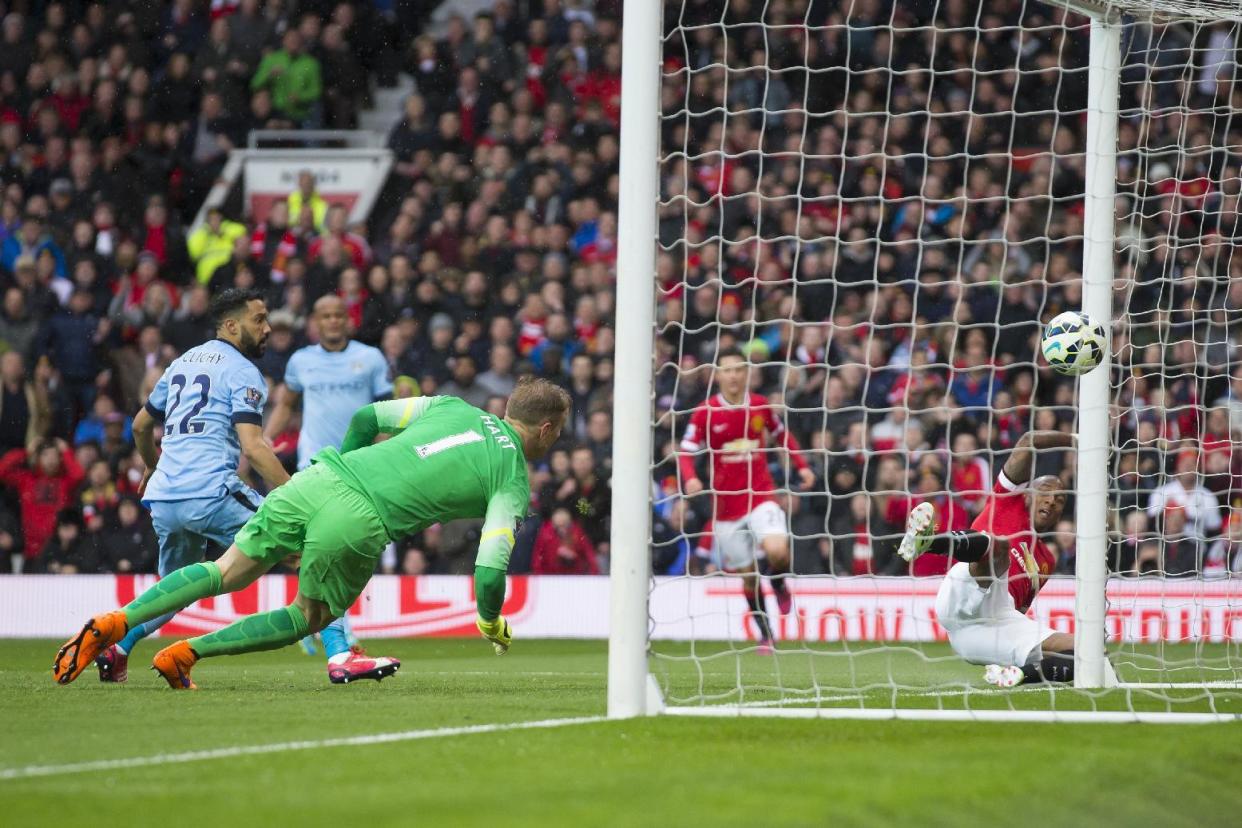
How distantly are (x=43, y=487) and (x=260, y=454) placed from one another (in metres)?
7.80

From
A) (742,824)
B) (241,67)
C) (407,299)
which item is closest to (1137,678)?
(742,824)

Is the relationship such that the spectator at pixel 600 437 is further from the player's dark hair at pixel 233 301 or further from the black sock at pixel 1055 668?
the black sock at pixel 1055 668

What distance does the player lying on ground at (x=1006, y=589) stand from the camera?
7.92 m

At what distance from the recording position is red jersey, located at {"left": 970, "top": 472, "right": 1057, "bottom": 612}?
7.99 m

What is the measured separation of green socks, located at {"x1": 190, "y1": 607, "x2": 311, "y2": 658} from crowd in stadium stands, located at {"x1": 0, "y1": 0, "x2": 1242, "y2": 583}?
21.7ft

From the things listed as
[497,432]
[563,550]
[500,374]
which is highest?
[500,374]

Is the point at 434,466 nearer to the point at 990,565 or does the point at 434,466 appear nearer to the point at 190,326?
the point at 990,565

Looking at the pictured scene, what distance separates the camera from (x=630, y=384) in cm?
586

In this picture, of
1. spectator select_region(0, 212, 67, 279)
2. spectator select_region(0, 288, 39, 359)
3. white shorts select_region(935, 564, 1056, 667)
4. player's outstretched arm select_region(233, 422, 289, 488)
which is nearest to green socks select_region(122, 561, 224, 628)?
player's outstretched arm select_region(233, 422, 289, 488)

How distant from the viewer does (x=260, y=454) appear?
7875 mm

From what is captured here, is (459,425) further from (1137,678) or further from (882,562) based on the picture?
(882,562)

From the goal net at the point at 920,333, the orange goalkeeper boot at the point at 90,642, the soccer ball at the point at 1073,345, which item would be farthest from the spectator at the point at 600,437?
the orange goalkeeper boot at the point at 90,642

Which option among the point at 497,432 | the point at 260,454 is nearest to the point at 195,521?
the point at 260,454

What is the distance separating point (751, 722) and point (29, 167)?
13.8 metres
